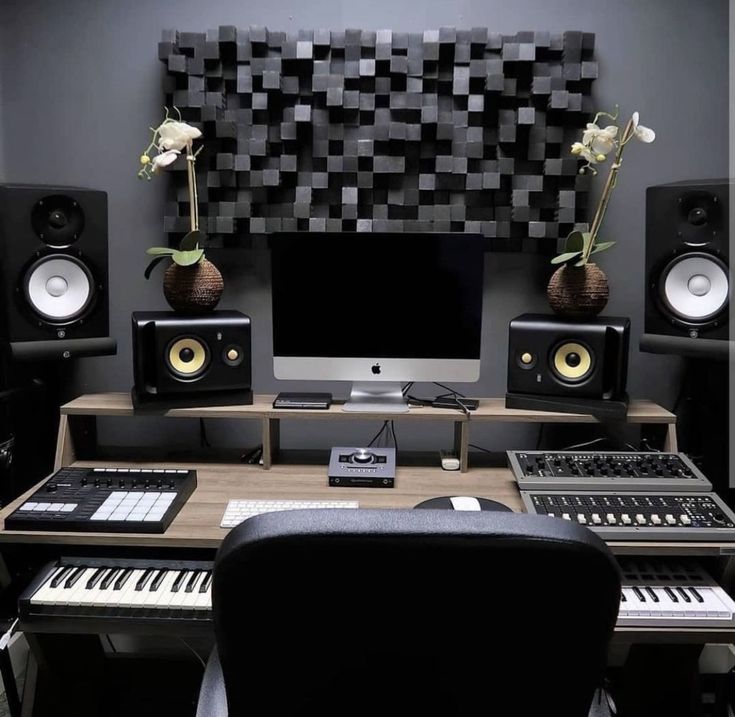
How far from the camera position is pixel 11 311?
1750 mm

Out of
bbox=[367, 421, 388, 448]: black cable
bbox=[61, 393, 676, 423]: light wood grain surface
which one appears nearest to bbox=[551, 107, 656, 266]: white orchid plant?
bbox=[61, 393, 676, 423]: light wood grain surface

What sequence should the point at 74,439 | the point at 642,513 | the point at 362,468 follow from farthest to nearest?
the point at 74,439, the point at 362,468, the point at 642,513

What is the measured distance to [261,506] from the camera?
5.04ft

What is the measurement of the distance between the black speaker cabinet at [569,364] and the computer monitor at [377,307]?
0.13 m

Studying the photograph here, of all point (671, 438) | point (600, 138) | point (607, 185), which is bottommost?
point (671, 438)

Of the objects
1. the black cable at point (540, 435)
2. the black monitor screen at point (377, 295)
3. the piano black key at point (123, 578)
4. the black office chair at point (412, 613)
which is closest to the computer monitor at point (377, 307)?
the black monitor screen at point (377, 295)

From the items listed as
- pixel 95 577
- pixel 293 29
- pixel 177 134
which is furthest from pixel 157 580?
pixel 293 29

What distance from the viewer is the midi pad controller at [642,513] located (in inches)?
53.9

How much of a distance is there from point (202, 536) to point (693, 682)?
4.40 ft

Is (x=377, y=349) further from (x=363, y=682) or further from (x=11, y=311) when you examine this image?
(x=363, y=682)

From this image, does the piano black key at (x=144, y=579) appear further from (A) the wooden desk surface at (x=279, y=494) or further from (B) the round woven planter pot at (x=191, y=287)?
(B) the round woven planter pot at (x=191, y=287)

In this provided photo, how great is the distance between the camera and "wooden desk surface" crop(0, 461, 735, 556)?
4.59 ft

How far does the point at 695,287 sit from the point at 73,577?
170 centimetres

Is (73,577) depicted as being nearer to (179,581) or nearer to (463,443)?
(179,581)
